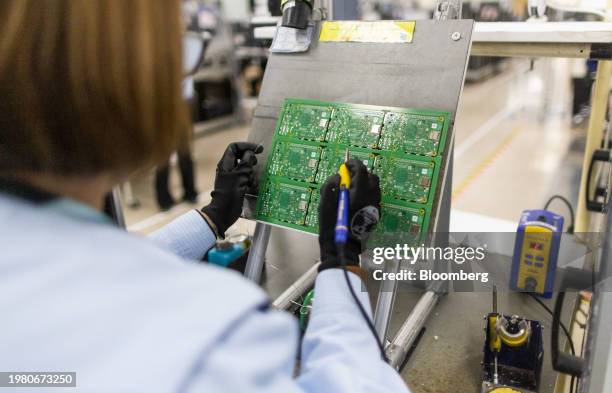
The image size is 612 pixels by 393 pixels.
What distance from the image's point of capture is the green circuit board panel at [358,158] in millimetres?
991

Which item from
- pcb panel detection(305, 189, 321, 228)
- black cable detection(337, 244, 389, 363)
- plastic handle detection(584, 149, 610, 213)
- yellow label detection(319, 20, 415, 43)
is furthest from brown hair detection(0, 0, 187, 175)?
plastic handle detection(584, 149, 610, 213)

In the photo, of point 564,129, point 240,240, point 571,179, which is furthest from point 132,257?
point 564,129

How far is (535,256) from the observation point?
1263 mm

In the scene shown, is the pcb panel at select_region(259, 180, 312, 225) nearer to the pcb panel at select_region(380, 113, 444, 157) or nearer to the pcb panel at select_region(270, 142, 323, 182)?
the pcb panel at select_region(270, 142, 323, 182)

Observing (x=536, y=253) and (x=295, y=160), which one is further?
(x=536, y=253)

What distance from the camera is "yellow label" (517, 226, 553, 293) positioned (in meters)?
1.23

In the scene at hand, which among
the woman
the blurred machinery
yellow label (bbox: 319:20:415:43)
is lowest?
the blurred machinery

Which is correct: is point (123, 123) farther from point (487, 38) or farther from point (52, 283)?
point (487, 38)

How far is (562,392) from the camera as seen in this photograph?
1.16m

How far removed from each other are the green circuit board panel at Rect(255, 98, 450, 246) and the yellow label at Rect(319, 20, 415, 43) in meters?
0.19

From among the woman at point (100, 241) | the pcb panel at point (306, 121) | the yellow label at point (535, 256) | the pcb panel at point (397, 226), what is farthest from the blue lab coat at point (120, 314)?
the yellow label at point (535, 256)

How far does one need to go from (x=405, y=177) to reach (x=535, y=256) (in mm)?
538

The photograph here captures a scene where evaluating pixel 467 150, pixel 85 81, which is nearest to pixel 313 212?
pixel 85 81

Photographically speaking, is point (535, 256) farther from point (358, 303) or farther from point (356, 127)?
point (358, 303)
